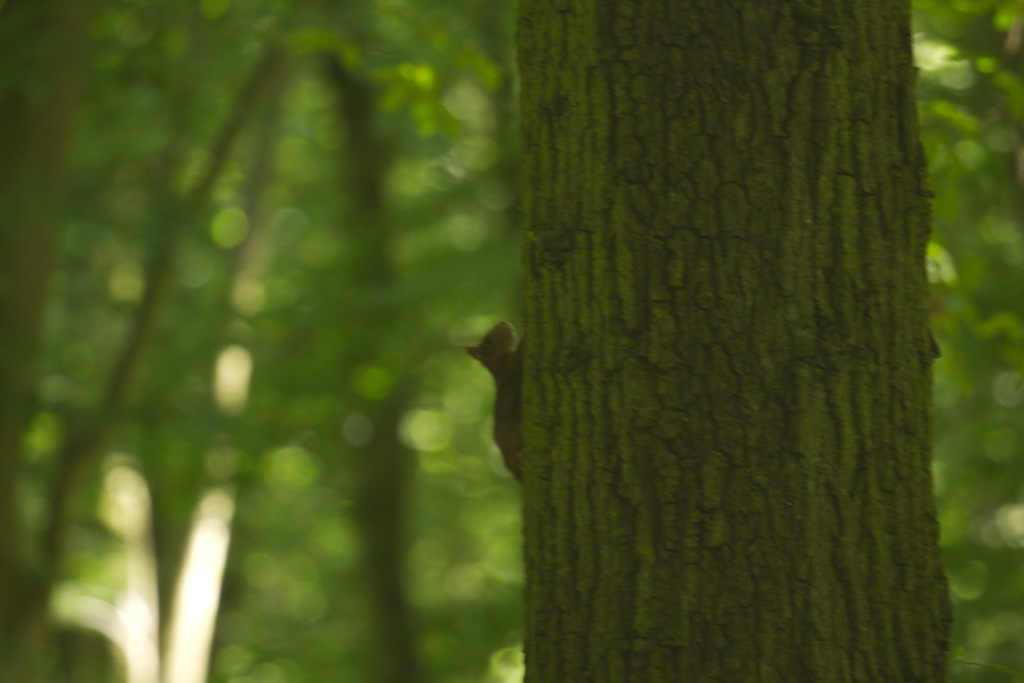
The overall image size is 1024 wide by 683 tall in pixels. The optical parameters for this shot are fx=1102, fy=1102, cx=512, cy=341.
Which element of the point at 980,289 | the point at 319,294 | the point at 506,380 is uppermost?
the point at 319,294

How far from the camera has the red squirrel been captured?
2471 millimetres

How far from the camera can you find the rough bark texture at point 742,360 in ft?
6.34

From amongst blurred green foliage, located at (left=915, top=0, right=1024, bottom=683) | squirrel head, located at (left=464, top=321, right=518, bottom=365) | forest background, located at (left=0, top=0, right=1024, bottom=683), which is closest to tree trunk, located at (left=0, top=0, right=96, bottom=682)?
forest background, located at (left=0, top=0, right=1024, bottom=683)

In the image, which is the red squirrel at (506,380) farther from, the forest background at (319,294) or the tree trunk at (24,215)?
the tree trunk at (24,215)

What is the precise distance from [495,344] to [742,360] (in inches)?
27.1

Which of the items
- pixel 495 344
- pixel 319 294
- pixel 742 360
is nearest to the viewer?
pixel 742 360

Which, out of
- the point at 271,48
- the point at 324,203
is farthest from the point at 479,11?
the point at 324,203

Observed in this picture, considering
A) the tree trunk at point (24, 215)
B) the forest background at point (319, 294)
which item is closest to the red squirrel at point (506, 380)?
the forest background at point (319, 294)

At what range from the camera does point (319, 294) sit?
8625 mm

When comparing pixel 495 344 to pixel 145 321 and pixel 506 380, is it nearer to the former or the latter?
pixel 506 380

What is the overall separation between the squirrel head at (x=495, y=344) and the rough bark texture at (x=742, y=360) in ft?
1.13

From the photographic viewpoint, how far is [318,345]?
828 centimetres

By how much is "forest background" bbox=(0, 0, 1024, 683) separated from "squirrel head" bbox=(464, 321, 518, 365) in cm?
209

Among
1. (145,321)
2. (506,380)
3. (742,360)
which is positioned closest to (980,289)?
(506,380)
